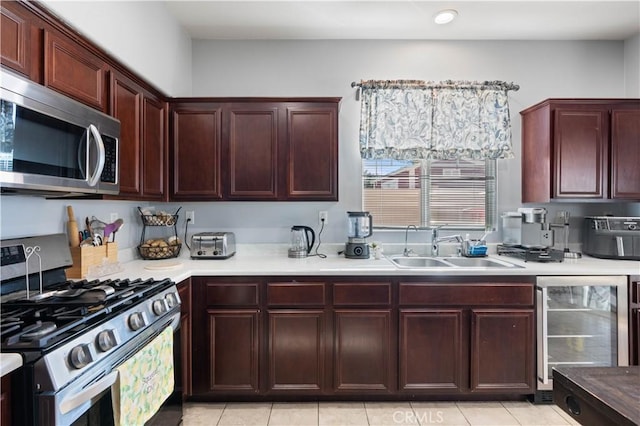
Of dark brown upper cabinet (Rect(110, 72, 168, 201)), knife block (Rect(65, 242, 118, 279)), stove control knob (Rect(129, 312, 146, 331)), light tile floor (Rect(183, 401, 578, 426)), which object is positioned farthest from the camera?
light tile floor (Rect(183, 401, 578, 426))

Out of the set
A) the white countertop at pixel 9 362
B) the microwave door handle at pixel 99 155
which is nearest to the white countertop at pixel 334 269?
the microwave door handle at pixel 99 155

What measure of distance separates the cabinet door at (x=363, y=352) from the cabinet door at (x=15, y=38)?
2039 mm

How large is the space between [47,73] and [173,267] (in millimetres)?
1283

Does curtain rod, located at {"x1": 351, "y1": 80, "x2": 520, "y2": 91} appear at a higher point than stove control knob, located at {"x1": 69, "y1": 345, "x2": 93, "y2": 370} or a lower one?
higher

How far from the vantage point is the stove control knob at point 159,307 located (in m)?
1.54

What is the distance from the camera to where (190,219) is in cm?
290

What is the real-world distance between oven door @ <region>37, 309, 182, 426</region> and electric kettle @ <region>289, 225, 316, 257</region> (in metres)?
1.47

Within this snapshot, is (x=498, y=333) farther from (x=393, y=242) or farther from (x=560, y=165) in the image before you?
(x=560, y=165)

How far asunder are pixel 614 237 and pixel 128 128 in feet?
11.9

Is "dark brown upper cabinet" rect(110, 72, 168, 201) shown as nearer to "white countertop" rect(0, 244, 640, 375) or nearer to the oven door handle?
"white countertop" rect(0, 244, 640, 375)

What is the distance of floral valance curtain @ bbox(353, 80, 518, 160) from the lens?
2.84m

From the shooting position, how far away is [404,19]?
2645 millimetres

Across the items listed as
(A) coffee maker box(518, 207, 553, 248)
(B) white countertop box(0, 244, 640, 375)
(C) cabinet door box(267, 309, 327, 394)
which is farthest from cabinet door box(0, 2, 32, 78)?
(A) coffee maker box(518, 207, 553, 248)
